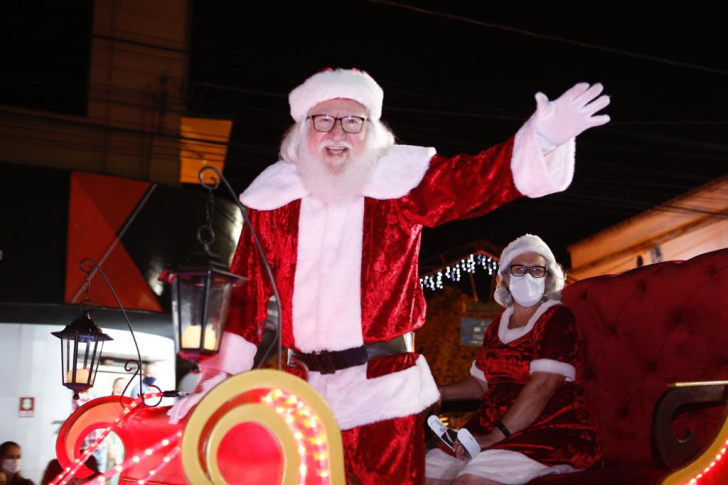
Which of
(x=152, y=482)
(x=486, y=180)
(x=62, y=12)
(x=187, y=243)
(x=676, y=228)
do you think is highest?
(x=62, y=12)

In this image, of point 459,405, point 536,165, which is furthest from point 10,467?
point 536,165

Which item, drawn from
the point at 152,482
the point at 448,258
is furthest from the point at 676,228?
the point at 152,482

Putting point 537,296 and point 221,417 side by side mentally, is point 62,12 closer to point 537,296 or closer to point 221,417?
point 537,296

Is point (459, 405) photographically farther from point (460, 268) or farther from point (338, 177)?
point (460, 268)

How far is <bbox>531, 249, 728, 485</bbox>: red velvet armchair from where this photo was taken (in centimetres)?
255

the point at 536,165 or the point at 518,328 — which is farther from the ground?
the point at 536,165

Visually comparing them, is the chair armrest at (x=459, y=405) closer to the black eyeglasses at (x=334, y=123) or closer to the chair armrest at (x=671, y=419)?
the chair armrest at (x=671, y=419)

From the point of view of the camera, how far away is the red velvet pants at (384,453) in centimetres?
199

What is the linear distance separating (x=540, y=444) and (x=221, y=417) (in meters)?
1.38

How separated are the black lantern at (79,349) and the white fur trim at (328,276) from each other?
4.02ft

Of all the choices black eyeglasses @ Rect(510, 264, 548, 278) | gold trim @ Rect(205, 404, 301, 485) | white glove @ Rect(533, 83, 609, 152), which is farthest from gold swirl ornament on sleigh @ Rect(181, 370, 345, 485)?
black eyeglasses @ Rect(510, 264, 548, 278)

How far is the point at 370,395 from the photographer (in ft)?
6.68

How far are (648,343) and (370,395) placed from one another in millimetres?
1360

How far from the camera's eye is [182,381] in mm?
9461
